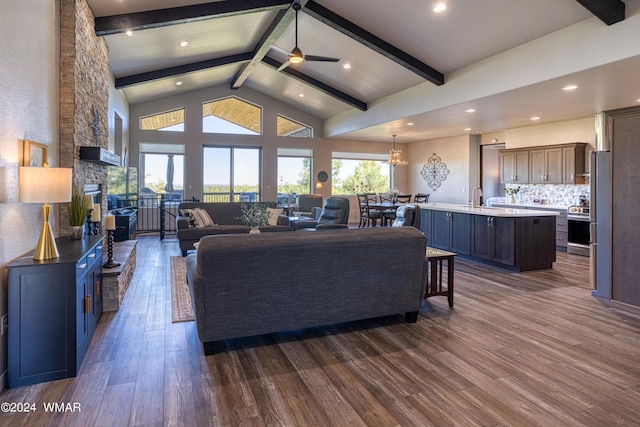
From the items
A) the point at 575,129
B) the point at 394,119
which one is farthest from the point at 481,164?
the point at 394,119

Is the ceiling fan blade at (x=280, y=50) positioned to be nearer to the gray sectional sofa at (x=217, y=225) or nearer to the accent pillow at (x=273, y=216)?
the gray sectional sofa at (x=217, y=225)

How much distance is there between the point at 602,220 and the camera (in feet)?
13.3

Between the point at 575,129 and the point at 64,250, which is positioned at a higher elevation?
the point at 575,129

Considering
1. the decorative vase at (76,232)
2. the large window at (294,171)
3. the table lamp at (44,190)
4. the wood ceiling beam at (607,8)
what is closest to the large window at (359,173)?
the large window at (294,171)

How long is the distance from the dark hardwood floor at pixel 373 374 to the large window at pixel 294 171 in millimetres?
7886

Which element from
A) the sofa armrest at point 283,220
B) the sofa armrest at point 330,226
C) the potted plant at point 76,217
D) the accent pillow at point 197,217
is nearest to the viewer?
the potted plant at point 76,217

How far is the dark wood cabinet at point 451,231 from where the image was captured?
246 inches

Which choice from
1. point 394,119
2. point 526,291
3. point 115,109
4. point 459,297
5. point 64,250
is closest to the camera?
point 64,250

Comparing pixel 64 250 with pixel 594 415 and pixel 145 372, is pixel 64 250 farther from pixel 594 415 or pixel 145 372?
pixel 594 415

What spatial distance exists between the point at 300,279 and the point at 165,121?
347 inches

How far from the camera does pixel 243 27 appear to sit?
264 inches

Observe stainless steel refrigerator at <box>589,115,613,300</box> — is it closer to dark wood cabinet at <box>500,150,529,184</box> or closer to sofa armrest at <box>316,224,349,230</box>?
sofa armrest at <box>316,224,349,230</box>

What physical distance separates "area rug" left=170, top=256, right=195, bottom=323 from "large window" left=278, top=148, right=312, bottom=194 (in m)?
5.91

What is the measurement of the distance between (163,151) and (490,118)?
814cm
